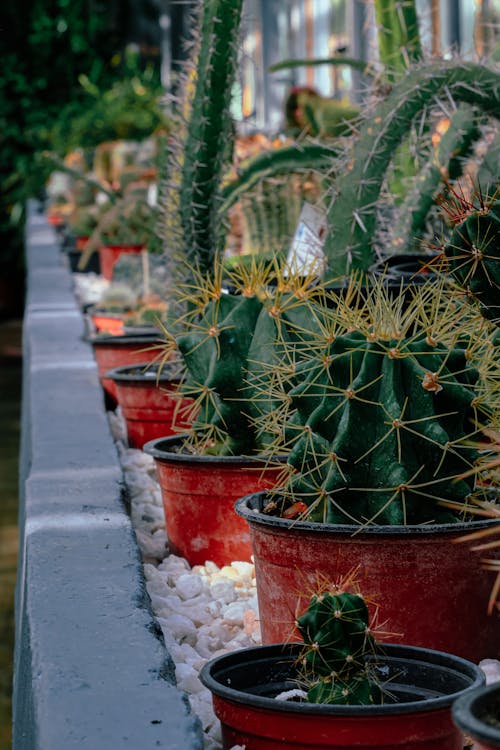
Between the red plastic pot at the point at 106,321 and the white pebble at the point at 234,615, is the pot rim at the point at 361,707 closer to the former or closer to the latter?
the white pebble at the point at 234,615

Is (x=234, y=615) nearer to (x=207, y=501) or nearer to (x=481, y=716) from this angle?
(x=207, y=501)

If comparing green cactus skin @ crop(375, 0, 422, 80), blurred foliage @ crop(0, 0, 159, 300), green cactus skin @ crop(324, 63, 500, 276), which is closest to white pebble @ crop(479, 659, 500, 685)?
green cactus skin @ crop(324, 63, 500, 276)

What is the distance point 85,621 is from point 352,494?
1.48ft

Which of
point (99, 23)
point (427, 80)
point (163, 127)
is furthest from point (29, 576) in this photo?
point (99, 23)

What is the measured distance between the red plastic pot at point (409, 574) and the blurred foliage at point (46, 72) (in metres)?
14.6

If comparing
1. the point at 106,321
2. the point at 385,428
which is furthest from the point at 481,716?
the point at 106,321

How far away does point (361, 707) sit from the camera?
5.03ft

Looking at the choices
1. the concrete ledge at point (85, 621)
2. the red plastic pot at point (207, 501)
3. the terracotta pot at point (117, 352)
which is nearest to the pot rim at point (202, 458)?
the red plastic pot at point (207, 501)

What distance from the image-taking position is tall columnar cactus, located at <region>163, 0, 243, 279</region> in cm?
345

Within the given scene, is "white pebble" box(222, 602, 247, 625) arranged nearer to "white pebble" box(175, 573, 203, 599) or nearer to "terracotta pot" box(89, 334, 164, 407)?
"white pebble" box(175, 573, 203, 599)

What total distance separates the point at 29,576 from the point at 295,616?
490 mm

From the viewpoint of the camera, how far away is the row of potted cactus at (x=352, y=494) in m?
1.61

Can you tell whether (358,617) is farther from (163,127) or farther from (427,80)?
(163,127)

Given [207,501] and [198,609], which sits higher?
[207,501]
